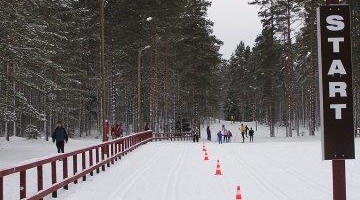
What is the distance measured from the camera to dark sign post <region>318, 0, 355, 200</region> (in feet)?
20.3

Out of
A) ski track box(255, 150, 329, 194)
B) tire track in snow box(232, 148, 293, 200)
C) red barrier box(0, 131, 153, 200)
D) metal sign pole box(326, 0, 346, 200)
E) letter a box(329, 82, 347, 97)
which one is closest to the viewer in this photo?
letter a box(329, 82, 347, 97)

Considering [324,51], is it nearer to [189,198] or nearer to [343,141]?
[343,141]

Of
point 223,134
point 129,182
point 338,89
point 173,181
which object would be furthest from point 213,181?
point 223,134

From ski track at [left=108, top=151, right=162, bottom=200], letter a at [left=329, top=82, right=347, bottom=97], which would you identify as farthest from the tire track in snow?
letter a at [left=329, top=82, right=347, bottom=97]

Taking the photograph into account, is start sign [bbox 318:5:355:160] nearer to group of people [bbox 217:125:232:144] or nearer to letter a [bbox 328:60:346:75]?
letter a [bbox 328:60:346:75]

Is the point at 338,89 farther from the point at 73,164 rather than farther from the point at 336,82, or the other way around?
the point at 73,164

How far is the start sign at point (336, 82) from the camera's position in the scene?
20.3 feet

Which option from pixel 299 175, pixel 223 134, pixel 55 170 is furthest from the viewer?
pixel 223 134

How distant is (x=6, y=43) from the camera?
21688 mm

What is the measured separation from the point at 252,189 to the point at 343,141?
664 cm

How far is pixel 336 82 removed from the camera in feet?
20.3

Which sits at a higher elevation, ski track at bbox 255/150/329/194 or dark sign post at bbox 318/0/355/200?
dark sign post at bbox 318/0/355/200

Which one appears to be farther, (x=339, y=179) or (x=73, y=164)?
(x=73, y=164)

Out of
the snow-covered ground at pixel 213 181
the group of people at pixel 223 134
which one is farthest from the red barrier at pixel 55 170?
the group of people at pixel 223 134
